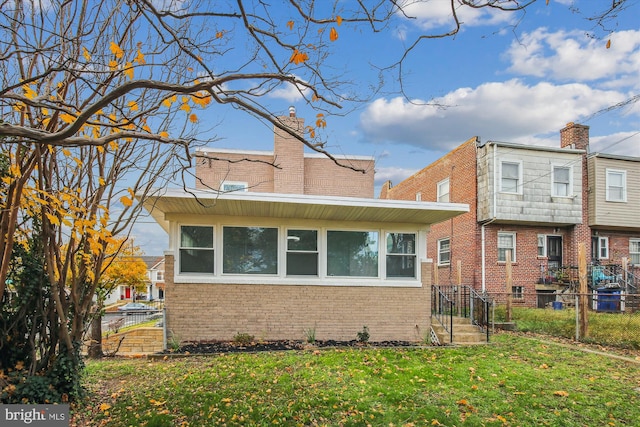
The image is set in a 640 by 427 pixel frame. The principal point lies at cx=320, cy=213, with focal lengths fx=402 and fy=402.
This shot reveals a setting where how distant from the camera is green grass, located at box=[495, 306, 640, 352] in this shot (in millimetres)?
9131

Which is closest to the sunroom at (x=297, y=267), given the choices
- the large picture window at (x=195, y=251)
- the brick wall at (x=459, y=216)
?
the large picture window at (x=195, y=251)

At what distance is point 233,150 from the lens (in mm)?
17078

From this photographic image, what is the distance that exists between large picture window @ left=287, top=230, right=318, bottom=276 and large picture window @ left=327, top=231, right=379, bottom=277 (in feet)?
1.17

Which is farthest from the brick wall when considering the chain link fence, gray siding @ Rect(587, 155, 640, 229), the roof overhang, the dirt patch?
the dirt patch

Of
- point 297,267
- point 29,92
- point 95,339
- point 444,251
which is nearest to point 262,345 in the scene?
point 297,267

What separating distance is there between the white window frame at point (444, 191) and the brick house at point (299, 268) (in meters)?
9.23

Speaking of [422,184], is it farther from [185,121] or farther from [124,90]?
[124,90]

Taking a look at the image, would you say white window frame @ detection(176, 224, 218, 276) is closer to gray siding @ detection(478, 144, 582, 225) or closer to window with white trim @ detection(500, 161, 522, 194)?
gray siding @ detection(478, 144, 582, 225)

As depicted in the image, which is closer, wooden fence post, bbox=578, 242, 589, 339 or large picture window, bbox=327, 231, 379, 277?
large picture window, bbox=327, 231, 379, 277

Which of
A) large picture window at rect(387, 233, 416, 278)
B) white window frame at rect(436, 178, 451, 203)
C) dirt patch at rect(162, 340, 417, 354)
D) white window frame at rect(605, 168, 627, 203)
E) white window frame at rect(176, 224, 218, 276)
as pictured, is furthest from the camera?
white window frame at rect(436, 178, 451, 203)

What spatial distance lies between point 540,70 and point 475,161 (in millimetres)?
9378

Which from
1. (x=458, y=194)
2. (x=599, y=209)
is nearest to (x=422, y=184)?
(x=458, y=194)

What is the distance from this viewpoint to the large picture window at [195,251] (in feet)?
29.3

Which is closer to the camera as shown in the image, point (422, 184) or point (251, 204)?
point (251, 204)
